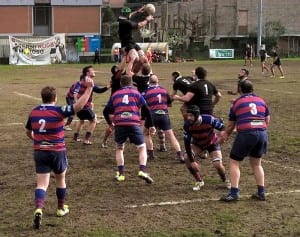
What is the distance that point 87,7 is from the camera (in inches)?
3184

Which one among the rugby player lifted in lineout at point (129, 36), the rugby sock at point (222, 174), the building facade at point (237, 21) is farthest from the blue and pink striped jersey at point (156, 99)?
the building facade at point (237, 21)

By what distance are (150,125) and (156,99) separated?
1.35 m

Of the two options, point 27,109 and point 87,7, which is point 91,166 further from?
point 87,7

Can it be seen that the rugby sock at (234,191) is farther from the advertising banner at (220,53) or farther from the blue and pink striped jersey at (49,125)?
the advertising banner at (220,53)

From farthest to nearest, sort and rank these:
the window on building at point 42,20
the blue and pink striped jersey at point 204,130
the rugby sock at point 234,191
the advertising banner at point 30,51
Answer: the window on building at point 42,20, the advertising banner at point 30,51, the blue and pink striped jersey at point 204,130, the rugby sock at point 234,191

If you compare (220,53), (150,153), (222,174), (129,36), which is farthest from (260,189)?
(220,53)

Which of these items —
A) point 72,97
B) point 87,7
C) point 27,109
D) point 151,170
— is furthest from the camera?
point 87,7

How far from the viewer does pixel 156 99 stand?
11.6 metres

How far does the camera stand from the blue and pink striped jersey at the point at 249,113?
8383 mm

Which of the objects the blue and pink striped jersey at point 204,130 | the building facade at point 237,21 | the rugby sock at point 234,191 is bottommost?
the rugby sock at point 234,191

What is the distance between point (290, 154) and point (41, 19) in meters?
73.8

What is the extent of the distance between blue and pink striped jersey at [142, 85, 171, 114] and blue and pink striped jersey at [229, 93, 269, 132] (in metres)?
3.27

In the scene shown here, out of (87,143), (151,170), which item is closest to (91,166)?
(151,170)

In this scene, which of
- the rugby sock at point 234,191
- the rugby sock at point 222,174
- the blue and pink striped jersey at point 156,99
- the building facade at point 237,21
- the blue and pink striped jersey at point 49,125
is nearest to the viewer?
the blue and pink striped jersey at point 49,125
